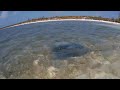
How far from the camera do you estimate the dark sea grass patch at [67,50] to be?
6.02 m

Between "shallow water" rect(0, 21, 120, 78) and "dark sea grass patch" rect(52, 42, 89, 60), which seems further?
"dark sea grass patch" rect(52, 42, 89, 60)

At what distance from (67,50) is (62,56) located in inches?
23.7

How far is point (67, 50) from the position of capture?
649cm

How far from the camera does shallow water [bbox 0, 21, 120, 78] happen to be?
5.00 m

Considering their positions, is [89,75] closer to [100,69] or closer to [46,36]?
[100,69]

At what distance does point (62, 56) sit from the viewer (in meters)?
5.95

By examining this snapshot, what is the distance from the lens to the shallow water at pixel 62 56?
16.4ft

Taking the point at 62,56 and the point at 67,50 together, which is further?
the point at 67,50

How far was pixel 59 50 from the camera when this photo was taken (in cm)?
654

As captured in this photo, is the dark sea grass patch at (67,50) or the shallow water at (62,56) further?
the dark sea grass patch at (67,50)

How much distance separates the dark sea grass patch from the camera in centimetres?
602
